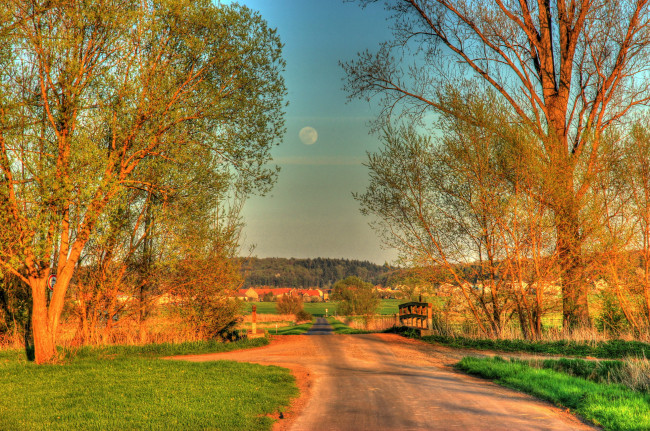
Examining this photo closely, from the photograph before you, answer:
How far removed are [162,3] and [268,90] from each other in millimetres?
4046

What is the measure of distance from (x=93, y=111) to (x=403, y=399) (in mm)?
10812

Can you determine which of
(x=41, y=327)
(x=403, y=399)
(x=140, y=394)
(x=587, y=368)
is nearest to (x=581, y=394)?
(x=403, y=399)

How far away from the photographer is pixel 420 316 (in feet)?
63.7

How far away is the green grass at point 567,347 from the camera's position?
1230cm

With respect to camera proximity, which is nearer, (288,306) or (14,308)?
(14,308)

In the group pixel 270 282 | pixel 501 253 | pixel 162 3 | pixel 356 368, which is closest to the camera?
pixel 356 368

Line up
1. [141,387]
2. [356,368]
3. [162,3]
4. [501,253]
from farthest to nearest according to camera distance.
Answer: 1. [501,253]
2. [162,3]
3. [356,368]
4. [141,387]

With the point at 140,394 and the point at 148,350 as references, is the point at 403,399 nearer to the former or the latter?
the point at 140,394

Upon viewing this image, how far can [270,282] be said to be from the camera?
472 feet

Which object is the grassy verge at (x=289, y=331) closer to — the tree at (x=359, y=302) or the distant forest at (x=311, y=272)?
the tree at (x=359, y=302)

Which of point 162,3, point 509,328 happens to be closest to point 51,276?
point 162,3

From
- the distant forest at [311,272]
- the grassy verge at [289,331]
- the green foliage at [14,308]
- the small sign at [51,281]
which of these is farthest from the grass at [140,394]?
the distant forest at [311,272]

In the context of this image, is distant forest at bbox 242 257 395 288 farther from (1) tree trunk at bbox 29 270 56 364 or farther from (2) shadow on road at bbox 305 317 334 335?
(1) tree trunk at bbox 29 270 56 364

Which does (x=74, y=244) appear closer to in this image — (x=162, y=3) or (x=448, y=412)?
(x=162, y=3)
